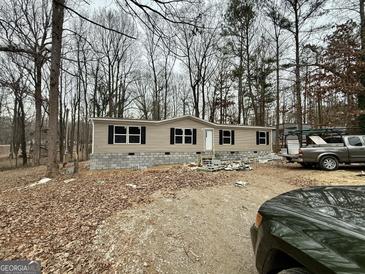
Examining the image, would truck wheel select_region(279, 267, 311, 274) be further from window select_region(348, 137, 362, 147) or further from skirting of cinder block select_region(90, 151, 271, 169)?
skirting of cinder block select_region(90, 151, 271, 169)

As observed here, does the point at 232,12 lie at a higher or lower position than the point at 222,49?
higher

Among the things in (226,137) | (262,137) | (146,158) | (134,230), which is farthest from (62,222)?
(262,137)

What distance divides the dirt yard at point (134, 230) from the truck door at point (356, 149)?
244 inches

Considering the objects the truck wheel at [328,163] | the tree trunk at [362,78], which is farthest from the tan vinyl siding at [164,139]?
the truck wheel at [328,163]

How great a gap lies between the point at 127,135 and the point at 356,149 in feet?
36.8

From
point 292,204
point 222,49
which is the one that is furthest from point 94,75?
point 292,204

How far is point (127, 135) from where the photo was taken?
45.3ft

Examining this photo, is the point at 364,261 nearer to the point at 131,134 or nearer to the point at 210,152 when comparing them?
the point at 131,134

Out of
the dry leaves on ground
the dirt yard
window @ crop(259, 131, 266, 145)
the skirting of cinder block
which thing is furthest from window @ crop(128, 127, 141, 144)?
window @ crop(259, 131, 266, 145)

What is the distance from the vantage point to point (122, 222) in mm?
3879

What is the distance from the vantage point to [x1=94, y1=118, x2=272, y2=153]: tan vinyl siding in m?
13.1

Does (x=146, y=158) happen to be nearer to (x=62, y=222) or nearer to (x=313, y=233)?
(x=62, y=222)

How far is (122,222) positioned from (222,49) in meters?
20.9

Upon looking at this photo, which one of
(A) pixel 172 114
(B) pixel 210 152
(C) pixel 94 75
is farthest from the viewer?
(A) pixel 172 114
